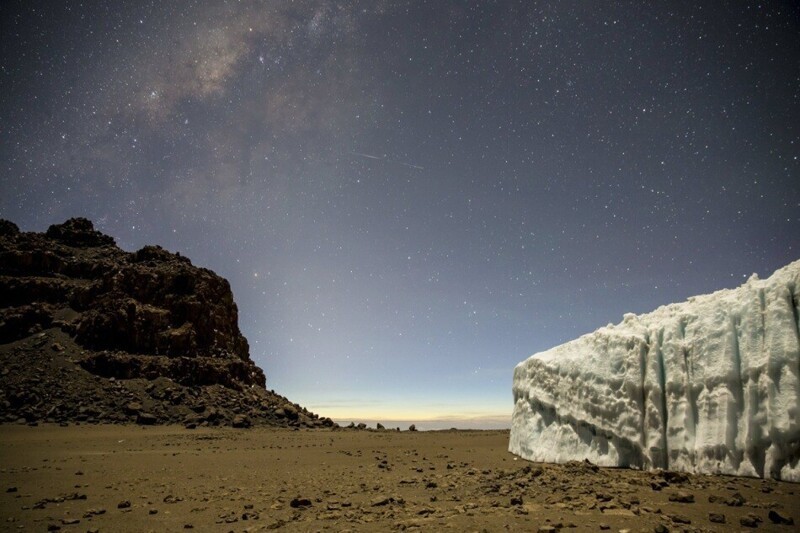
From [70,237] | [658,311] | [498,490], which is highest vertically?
[70,237]

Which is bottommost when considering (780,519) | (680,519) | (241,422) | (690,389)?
(241,422)

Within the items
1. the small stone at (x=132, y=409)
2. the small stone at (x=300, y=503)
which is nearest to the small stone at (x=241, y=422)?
the small stone at (x=132, y=409)

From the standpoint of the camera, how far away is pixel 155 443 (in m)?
23.1

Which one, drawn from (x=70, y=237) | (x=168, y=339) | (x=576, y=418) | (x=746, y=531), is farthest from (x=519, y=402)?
(x=70, y=237)

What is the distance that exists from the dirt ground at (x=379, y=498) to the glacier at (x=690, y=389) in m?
0.79

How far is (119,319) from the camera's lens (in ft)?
149

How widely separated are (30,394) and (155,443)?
2085 centimetres

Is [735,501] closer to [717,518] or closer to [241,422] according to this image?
[717,518]

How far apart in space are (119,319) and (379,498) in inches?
1890

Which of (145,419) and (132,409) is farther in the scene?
(132,409)

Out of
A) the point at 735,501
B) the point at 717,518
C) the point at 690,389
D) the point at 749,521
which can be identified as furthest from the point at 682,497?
the point at 690,389

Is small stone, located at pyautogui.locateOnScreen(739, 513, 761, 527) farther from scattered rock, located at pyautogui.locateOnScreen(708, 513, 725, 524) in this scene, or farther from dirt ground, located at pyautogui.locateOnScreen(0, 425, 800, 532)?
scattered rock, located at pyautogui.locateOnScreen(708, 513, 725, 524)

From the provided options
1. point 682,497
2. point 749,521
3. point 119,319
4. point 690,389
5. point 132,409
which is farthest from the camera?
point 119,319

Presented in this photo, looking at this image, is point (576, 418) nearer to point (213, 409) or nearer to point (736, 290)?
point (736, 290)
